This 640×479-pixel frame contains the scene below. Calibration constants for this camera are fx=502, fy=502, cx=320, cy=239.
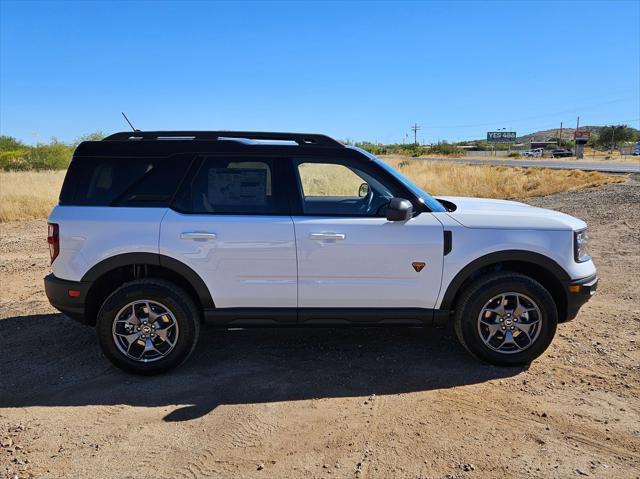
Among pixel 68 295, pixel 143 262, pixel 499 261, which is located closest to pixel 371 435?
pixel 499 261

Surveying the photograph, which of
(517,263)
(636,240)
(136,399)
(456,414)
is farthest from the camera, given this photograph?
(636,240)

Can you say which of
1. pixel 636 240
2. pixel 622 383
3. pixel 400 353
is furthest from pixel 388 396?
pixel 636 240

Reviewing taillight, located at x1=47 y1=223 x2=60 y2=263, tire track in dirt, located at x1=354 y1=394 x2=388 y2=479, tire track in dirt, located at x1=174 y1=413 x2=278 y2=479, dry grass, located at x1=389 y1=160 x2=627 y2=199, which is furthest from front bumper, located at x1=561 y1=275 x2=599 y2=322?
dry grass, located at x1=389 y1=160 x2=627 y2=199

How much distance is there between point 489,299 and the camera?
400 cm

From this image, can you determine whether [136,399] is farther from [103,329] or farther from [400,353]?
[400,353]

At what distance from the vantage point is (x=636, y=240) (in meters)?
9.25

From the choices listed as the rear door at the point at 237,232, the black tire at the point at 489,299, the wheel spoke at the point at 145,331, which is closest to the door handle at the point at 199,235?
the rear door at the point at 237,232

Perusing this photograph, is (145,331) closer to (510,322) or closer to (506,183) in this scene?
(510,322)

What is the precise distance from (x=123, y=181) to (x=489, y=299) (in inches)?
121

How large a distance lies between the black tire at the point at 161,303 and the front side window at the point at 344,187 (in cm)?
123

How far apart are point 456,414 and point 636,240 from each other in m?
7.69

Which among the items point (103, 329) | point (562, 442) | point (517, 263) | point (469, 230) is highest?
point (469, 230)

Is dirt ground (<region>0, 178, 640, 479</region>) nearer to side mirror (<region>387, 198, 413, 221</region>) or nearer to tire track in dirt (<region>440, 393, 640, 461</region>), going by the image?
tire track in dirt (<region>440, 393, 640, 461</region>)

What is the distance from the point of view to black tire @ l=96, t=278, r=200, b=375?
12.9 ft
